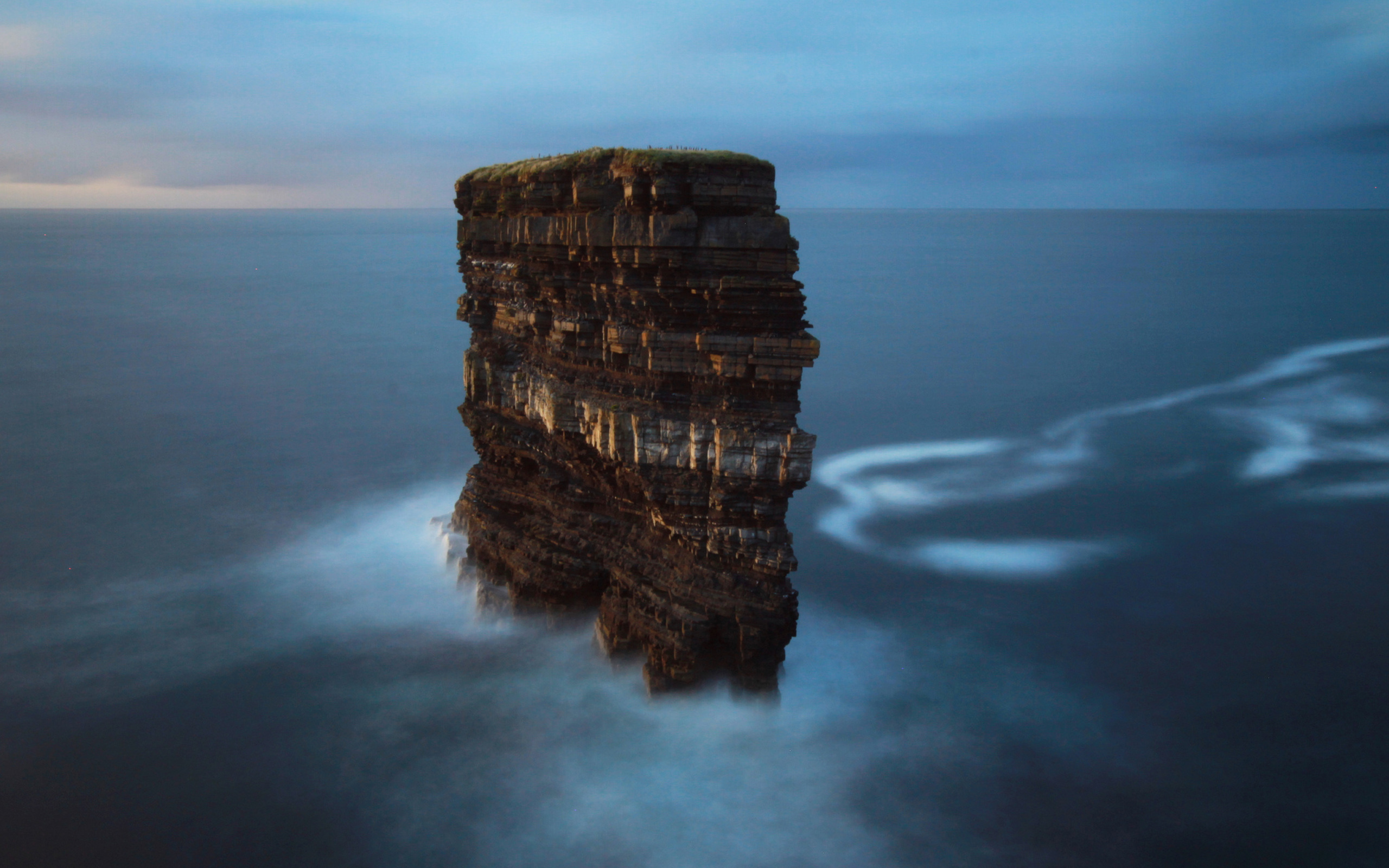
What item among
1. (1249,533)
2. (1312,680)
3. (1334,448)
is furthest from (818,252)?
(1312,680)

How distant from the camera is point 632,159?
889 inches

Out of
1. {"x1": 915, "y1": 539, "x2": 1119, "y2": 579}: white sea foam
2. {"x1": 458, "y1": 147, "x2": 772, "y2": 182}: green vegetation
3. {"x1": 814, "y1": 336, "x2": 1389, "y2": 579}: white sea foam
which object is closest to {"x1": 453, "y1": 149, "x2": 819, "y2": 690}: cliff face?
{"x1": 458, "y1": 147, "x2": 772, "y2": 182}: green vegetation

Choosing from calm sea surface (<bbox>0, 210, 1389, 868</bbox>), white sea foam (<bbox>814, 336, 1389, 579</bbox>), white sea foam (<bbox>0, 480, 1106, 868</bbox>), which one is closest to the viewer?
white sea foam (<bbox>0, 480, 1106, 868</bbox>)

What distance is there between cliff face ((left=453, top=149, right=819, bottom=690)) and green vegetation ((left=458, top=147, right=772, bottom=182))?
2.3 inches

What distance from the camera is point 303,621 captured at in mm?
31000

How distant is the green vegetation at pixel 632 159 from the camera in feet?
70.4

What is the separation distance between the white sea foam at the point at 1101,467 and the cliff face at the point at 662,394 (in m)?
13.6

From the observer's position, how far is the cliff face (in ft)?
72.6

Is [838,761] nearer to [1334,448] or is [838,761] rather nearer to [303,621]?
[303,621]

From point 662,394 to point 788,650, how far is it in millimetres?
9663

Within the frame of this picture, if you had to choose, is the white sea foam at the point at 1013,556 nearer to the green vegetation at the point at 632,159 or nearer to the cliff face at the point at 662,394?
the cliff face at the point at 662,394

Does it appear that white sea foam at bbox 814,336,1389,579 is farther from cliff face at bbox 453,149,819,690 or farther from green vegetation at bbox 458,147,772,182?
green vegetation at bbox 458,147,772,182

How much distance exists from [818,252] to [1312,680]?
150469 millimetres

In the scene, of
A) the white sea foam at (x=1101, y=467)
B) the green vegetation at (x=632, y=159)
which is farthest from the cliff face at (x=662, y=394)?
the white sea foam at (x=1101, y=467)
